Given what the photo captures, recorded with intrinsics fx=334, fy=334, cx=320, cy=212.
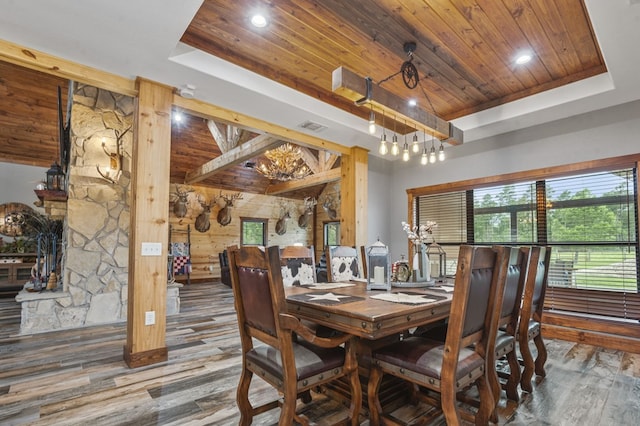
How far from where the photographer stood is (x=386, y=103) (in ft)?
8.28

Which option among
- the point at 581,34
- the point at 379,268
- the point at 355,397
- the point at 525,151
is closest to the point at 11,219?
the point at 379,268

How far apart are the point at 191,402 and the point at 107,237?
3234mm

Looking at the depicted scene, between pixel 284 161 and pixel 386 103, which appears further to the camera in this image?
pixel 284 161

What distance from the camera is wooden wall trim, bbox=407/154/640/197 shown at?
11.6 ft

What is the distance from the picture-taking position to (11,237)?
23.4ft

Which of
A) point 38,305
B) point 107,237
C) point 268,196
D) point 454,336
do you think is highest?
point 268,196

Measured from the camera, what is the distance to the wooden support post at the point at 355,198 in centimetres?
496

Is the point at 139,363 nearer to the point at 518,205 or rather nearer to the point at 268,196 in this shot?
the point at 518,205

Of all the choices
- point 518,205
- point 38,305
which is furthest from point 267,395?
point 518,205

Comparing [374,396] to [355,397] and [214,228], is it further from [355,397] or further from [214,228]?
[214,228]

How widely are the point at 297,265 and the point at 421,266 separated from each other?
1.12 metres

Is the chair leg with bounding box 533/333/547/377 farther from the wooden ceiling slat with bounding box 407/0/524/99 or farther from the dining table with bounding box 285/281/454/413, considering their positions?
the wooden ceiling slat with bounding box 407/0/524/99

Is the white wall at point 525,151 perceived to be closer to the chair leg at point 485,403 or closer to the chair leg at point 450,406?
the chair leg at point 485,403

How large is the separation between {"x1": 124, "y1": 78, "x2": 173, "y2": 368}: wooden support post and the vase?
2.28 meters
